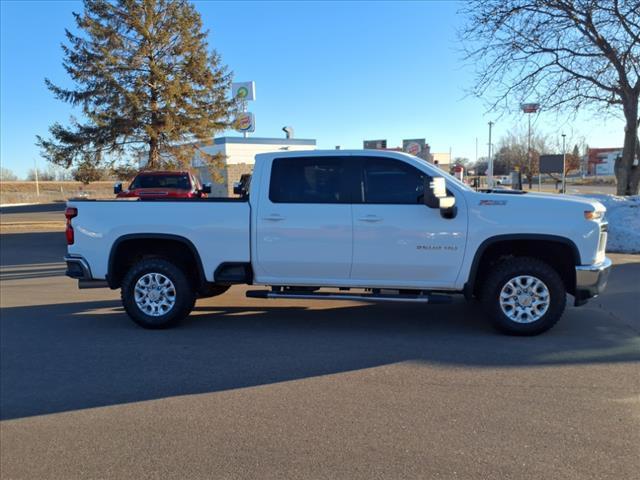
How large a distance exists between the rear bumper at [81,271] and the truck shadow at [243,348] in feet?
1.90

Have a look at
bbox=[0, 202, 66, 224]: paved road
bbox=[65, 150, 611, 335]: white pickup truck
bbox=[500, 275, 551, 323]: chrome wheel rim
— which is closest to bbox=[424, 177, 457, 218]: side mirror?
bbox=[65, 150, 611, 335]: white pickup truck

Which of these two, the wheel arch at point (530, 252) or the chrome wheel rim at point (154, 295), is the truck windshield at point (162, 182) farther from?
the wheel arch at point (530, 252)

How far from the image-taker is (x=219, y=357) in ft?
17.5

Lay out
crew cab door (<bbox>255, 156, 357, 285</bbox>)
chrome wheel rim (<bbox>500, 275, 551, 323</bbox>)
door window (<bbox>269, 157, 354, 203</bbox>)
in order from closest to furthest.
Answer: chrome wheel rim (<bbox>500, 275, 551, 323</bbox>) < crew cab door (<bbox>255, 156, 357, 285</bbox>) < door window (<bbox>269, 157, 354, 203</bbox>)

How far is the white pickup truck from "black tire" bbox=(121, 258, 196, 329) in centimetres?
1

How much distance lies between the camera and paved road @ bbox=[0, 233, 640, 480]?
3.32 meters

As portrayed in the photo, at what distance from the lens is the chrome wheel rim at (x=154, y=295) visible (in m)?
6.37

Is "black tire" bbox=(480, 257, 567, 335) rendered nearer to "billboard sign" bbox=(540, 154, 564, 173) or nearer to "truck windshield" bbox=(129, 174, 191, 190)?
"truck windshield" bbox=(129, 174, 191, 190)

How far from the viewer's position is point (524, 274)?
18.7ft

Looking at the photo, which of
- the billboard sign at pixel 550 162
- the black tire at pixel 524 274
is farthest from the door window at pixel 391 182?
the billboard sign at pixel 550 162

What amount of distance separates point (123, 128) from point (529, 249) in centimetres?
1960

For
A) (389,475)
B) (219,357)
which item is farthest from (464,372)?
(219,357)

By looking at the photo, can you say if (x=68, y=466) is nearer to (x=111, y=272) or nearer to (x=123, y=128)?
(x=111, y=272)

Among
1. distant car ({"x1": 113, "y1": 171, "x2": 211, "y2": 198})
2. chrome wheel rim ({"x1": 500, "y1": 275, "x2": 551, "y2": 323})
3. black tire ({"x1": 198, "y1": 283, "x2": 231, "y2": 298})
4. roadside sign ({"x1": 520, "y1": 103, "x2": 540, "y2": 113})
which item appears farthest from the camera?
roadside sign ({"x1": 520, "y1": 103, "x2": 540, "y2": 113})
